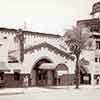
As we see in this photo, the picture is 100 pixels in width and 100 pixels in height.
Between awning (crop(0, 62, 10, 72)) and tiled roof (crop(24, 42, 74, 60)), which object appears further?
tiled roof (crop(24, 42, 74, 60))

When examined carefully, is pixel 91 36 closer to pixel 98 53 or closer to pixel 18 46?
pixel 98 53

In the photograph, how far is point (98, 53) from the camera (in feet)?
184

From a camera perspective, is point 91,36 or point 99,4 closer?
point 91,36

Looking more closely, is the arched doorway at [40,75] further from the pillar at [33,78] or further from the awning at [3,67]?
the awning at [3,67]

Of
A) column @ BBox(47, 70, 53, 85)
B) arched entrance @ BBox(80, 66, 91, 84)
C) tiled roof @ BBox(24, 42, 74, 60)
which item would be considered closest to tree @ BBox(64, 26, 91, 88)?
tiled roof @ BBox(24, 42, 74, 60)

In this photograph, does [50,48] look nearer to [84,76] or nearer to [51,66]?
[51,66]

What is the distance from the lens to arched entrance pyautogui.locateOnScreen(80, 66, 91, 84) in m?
54.7

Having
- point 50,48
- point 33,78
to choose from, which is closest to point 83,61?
point 50,48

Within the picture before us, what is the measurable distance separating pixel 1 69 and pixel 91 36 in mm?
18574

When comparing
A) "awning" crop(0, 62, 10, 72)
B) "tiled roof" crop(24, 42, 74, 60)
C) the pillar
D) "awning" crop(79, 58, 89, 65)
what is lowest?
the pillar

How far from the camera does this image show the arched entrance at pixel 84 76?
5468 centimetres

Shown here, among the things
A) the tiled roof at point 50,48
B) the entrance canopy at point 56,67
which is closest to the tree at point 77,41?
the tiled roof at point 50,48

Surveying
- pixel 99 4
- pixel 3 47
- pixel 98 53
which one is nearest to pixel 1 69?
pixel 3 47

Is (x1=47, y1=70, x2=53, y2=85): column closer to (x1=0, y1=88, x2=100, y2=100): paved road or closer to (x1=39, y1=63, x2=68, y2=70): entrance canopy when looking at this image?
(x1=39, y1=63, x2=68, y2=70): entrance canopy
